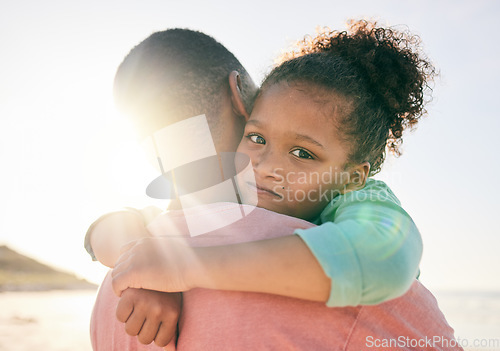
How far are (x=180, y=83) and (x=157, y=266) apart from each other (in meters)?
0.71

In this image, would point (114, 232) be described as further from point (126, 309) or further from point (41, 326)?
point (41, 326)

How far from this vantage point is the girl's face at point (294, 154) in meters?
2.07

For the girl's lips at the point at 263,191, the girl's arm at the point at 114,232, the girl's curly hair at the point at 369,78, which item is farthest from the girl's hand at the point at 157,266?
the girl's curly hair at the point at 369,78

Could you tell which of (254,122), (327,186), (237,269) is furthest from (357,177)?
(237,269)

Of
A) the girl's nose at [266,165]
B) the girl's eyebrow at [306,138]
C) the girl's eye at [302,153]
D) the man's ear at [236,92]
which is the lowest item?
the girl's nose at [266,165]

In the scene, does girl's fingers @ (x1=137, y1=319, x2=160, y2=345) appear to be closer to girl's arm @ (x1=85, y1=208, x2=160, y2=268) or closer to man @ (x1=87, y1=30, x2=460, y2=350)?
man @ (x1=87, y1=30, x2=460, y2=350)

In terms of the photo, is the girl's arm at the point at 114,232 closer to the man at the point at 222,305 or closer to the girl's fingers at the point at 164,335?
the man at the point at 222,305

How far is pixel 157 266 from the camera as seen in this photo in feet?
3.82

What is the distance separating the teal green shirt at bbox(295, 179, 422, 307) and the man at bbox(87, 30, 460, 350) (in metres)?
0.04

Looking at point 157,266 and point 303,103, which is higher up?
point 303,103

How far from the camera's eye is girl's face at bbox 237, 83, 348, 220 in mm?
2070

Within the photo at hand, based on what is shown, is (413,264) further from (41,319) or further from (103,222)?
(41,319)

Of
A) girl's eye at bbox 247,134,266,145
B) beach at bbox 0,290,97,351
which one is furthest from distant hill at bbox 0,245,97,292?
girl's eye at bbox 247,134,266,145

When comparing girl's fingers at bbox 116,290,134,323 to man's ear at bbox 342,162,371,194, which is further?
man's ear at bbox 342,162,371,194
